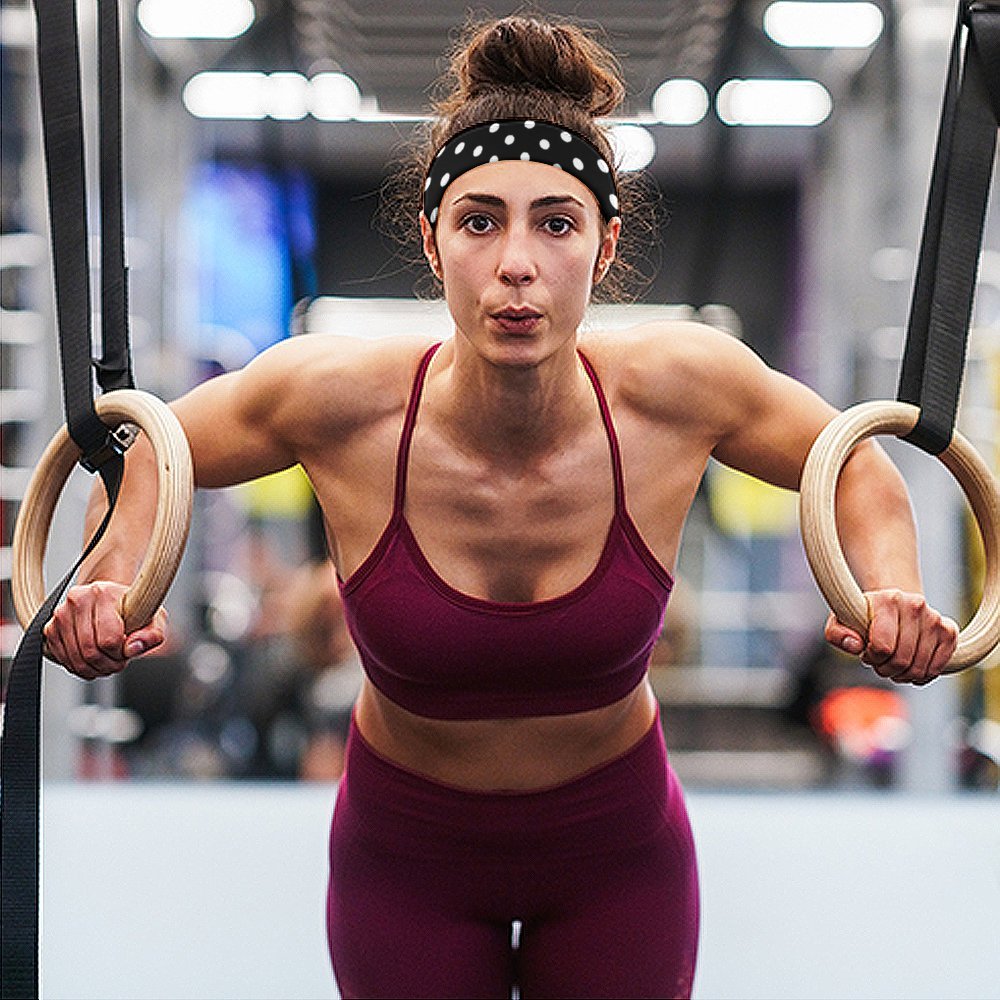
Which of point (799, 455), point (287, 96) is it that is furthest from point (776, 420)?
point (287, 96)

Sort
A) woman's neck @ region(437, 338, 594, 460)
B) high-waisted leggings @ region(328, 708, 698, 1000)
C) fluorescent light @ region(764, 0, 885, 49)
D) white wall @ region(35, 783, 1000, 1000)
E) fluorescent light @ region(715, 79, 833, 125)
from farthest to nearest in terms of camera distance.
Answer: fluorescent light @ region(715, 79, 833, 125), fluorescent light @ region(764, 0, 885, 49), white wall @ region(35, 783, 1000, 1000), high-waisted leggings @ region(328, 708, 698, 1000), woman's neck @ region(437, 338, 594, 460)

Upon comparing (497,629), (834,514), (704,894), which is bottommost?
(704,894)

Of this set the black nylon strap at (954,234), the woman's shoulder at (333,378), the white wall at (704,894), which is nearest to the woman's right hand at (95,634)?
the woman's shoulder at (333,378)

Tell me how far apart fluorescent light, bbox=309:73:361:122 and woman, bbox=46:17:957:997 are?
111 inches

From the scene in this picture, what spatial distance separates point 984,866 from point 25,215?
3169mm

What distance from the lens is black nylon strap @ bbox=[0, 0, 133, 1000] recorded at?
139 cm

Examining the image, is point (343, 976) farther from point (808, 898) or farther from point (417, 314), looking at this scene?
point (417, 314)

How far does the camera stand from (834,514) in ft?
4.76

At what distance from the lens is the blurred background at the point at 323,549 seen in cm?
278

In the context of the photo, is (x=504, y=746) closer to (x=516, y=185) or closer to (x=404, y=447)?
(x=404, y=447)

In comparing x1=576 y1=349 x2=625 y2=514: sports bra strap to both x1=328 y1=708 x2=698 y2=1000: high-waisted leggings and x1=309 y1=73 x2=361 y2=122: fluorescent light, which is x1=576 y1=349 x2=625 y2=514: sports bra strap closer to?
x1=328 y1=708 x2=698 y2=1000: high-waisted leggings

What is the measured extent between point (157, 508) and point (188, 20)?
11.6ft

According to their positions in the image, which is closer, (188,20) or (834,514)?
(834,514)

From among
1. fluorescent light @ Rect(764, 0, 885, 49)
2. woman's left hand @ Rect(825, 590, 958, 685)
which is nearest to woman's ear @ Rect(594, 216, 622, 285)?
woman's left hand @ Rect(825, 590, 958, 685)
